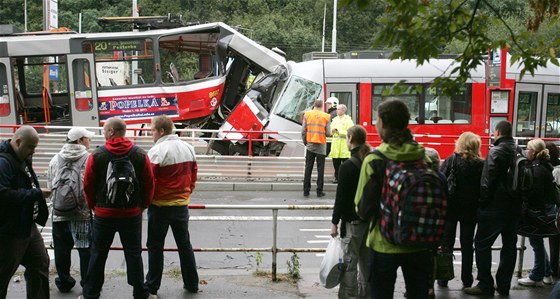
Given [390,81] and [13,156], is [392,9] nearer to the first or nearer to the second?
[13,156]

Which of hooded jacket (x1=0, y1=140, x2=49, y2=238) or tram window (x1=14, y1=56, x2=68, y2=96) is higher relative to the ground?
tram window (x1=14, y1=56, x2=68, y2=96)

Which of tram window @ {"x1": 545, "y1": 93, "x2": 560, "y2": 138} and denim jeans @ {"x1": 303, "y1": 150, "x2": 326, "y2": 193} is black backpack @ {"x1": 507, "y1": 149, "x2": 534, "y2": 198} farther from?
tram window @ {"x1": 545, "y1": 93, "x2": 560, "y2": 138}

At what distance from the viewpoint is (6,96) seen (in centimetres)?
1853

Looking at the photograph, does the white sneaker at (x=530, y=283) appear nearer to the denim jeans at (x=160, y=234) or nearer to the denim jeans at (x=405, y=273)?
the denim jeans at (x=405, y=273)

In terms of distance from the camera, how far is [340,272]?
20.0ft

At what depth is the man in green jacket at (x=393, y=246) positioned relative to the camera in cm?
488

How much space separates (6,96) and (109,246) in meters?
13.7

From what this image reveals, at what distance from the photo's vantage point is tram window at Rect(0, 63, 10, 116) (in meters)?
18.4

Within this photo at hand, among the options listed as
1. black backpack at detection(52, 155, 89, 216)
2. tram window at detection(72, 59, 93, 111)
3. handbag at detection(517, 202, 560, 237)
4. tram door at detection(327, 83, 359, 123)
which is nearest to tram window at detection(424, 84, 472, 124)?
tram door at detection(327, 83, 359, 123)

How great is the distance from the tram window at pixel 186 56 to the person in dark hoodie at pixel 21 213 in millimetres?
13621

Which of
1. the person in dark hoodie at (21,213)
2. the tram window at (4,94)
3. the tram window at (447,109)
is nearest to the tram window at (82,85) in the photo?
the tram window at (4,94)

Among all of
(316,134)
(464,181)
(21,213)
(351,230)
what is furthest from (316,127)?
(21,213)

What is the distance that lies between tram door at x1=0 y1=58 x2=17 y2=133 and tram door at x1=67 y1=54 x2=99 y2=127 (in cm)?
158

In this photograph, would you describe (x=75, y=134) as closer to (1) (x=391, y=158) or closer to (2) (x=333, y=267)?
(2) (x=333, y=267)
